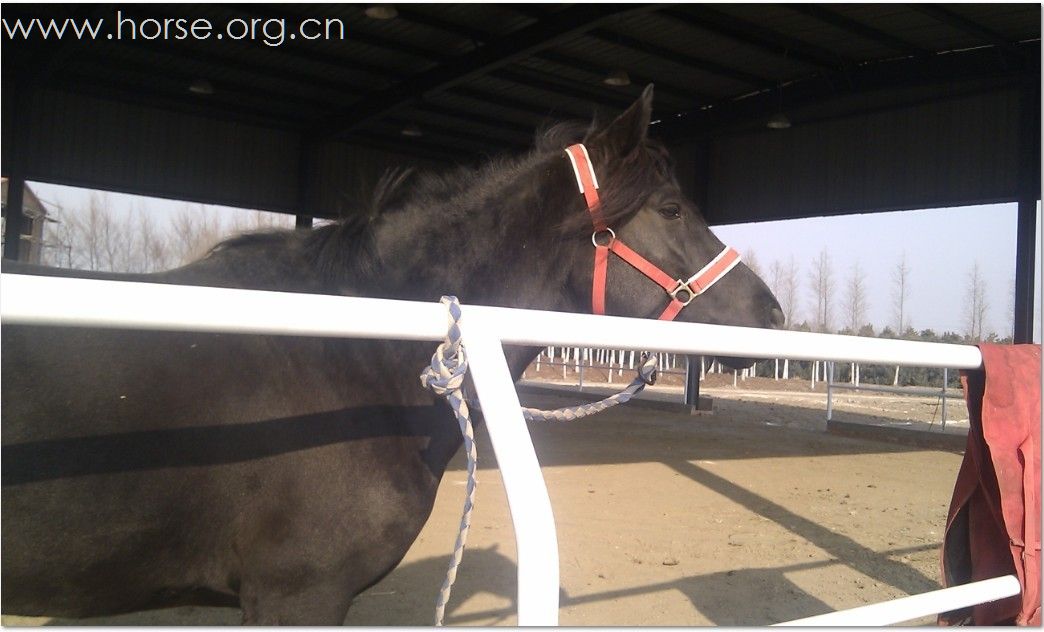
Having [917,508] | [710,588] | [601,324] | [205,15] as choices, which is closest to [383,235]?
[601,324]

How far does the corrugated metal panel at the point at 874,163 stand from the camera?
357 inches

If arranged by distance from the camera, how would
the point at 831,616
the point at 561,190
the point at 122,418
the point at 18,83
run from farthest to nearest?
1. the point at 18,83
2. the point at 561,190
3. the point at 122,418
4. the point at 831,616

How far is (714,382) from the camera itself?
2895 centimetres

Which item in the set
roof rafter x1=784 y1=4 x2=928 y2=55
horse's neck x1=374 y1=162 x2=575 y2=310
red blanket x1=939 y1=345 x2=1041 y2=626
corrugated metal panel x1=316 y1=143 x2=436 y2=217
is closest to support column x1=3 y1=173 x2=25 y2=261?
corrugated metal panel x1=316 y1=143 x2=436 y2=217

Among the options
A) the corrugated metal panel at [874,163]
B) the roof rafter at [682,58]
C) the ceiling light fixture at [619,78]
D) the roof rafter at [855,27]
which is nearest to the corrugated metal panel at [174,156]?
the ceiling light fixture at [619,78]

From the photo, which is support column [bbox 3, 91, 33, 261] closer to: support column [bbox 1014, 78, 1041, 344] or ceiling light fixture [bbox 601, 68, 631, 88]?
ceiling light fixture [bbox 601, 68, 631, 88]

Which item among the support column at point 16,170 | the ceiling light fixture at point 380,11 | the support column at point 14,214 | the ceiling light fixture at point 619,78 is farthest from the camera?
the support column at point 14,214

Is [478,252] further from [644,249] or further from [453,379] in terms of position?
[453,379]

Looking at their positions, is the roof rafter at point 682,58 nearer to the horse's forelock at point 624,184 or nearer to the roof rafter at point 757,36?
the roof rafter at point 757,36

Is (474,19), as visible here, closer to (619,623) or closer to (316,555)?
(619,623)

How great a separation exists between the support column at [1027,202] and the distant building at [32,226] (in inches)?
542

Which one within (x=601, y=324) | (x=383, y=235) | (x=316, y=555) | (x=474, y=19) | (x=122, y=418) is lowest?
(x=316, y=555)

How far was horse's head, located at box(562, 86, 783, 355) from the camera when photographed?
224 cm

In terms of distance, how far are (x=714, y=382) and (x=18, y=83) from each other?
84.5ft
